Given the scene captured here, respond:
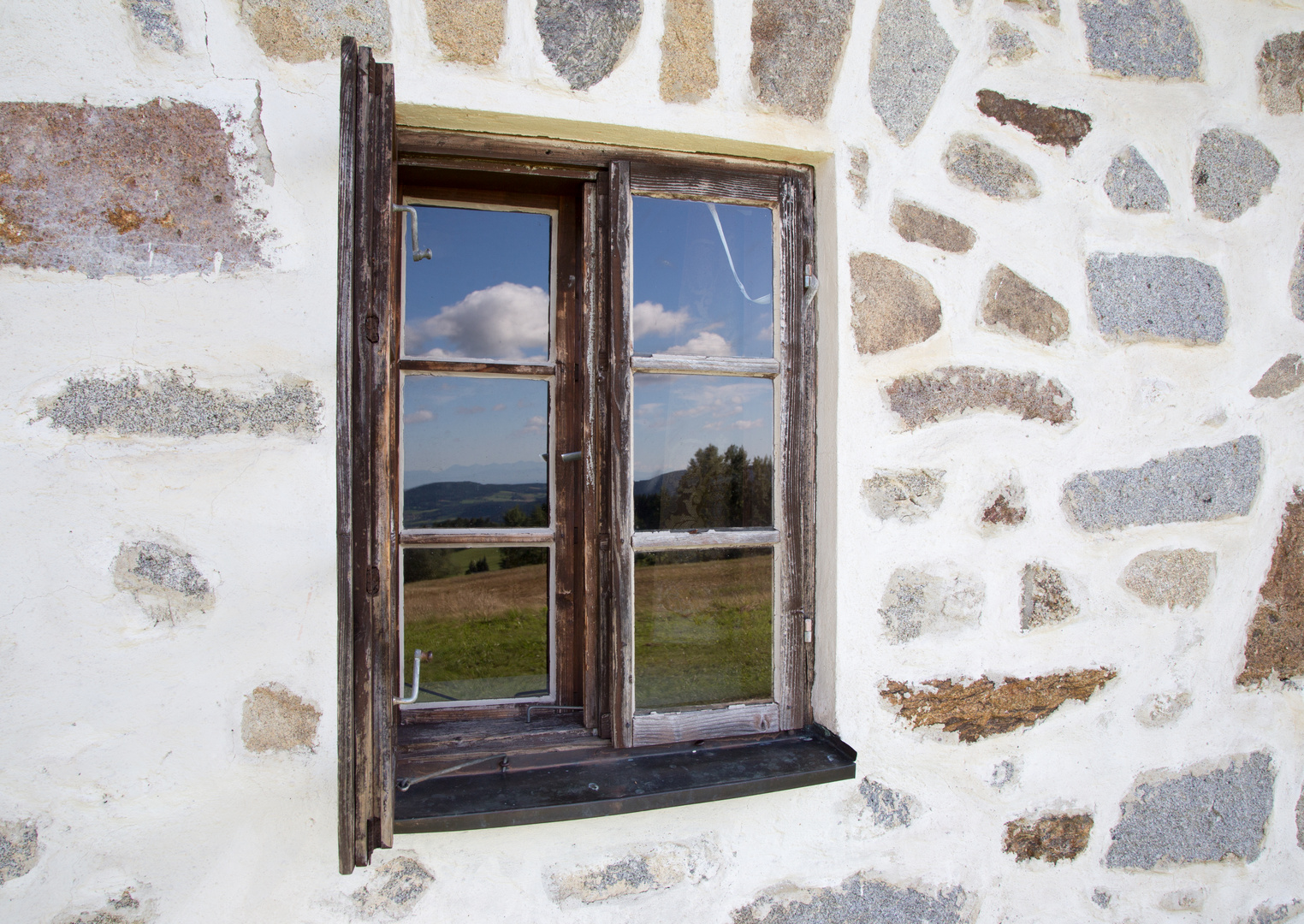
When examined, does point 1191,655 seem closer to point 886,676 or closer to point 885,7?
point 886,676

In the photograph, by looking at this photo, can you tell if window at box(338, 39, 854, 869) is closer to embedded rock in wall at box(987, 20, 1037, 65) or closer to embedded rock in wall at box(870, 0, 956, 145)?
embedded rock in wall at box(870, 0, 956, 145)

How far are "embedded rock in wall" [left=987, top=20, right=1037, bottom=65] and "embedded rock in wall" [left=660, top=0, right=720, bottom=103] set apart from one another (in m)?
0.63

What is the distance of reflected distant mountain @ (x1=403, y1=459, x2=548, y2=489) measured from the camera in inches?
69.2

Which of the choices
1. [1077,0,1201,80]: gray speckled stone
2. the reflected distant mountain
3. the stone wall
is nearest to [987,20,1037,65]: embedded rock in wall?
the stone wall

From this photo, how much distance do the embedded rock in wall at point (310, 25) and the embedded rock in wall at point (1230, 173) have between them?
1.81 metres

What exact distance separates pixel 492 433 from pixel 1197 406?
1617mm

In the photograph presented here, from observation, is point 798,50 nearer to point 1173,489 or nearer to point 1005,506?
point 1005,506

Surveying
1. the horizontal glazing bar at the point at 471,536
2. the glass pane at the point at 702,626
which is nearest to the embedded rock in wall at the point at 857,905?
the glass pane at the point at 702,626

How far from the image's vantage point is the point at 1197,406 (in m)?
1.75

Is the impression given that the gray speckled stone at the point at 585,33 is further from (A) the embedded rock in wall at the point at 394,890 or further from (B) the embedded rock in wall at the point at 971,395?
(A) the embedded rock in wall at the point at 394,890

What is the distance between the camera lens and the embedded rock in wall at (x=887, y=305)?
5.24ft

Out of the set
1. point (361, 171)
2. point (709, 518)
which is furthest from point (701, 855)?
point (361, 171)

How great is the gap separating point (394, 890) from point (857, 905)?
36.3 inches

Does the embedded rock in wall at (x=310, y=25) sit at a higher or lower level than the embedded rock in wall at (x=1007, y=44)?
lower
